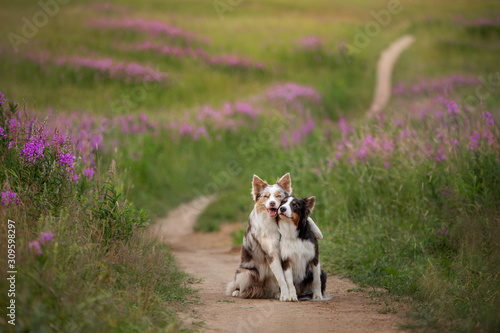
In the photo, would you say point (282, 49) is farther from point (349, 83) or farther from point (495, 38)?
point (495, 38)

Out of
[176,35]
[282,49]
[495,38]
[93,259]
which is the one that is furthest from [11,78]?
[495,38]

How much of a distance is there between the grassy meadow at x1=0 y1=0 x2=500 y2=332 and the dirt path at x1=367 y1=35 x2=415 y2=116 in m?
0.60

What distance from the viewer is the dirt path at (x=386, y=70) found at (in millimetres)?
26538

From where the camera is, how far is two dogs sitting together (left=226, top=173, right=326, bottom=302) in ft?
22.2

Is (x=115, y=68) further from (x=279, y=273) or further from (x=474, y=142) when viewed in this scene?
(x=279, y=273)

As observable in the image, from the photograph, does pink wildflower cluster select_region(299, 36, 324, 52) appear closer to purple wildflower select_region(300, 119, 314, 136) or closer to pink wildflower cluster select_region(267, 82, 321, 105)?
pink wildflower cluster select_region(267, 82, 321, 105)

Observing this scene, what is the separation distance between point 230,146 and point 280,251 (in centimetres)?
1341

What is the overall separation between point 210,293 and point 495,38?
123 ft

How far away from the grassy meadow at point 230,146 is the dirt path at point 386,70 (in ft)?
1.98

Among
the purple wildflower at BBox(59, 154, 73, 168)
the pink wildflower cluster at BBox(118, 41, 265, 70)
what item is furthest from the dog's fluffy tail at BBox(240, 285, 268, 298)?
the pink wildflower cluster at BBox(118, 41, 265, 70)

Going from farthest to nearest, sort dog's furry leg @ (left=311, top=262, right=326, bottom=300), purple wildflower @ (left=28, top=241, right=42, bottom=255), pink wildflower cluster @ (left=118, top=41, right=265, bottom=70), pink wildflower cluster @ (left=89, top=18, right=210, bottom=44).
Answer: pink wildflower cluster @ (left=89, top=18, right=210, bottom=44) → pink wildflower cluster @ (left=118, top=41, right=265, bottom=70) → dog's furry leg @ (left=311, top=262, right=326, bottom=300) → purple wildflower @ (left=28, top=241, right=42, bottom=255)

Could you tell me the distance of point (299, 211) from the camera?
22.1 feet

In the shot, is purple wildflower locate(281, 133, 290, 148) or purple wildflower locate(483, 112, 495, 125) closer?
purple wildflower locate(483, 112, 495, 125)

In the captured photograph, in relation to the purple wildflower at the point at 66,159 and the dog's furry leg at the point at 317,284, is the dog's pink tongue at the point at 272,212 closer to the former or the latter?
the dog's furry leg at the point at 317,284
